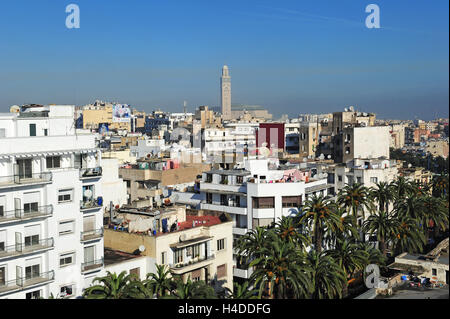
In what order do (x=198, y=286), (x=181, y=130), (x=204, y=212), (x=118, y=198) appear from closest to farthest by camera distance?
(x=198, y=286) → (x=204, y=212) → (x=118, y=198) → (x=181, y=130)

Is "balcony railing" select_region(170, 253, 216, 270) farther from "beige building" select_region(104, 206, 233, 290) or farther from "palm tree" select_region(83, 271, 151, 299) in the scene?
"palm tree" select_region(83, 271, 151, 299)

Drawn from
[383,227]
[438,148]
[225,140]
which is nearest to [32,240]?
[383,227]

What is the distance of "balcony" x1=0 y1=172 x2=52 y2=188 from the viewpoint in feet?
69.3

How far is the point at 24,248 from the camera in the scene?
69.3ft

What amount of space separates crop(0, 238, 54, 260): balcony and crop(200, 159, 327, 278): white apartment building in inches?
522

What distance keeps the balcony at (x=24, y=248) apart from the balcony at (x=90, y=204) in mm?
2012

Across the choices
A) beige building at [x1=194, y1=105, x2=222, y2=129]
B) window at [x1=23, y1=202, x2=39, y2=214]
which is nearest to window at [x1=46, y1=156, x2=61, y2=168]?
window at [x1=23, y1=202, x2=39, y2=214]

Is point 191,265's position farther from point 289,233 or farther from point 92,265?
point 289,233

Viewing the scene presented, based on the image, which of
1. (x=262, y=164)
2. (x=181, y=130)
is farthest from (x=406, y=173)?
(x=181, y=130)

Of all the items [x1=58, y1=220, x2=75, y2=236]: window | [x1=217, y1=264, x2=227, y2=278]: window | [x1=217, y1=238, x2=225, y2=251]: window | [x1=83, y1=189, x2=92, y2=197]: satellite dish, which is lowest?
[x1=217, y1=264, x2=227, y2=278]: window

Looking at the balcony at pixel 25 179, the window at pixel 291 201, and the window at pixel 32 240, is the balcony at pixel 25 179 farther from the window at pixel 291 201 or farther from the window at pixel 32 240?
the window at pixel 291 201

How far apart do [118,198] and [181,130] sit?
59.3 meters

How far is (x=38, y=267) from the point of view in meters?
21.7

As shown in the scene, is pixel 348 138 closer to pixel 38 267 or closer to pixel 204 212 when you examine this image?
pixel 204 212
